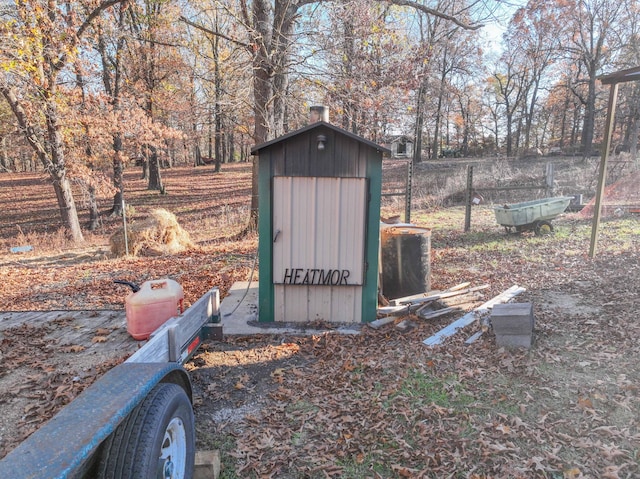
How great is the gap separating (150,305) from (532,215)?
8705 millimetres

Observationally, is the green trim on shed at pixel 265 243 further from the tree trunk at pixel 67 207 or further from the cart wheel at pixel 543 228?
the tree trunk at pixel 67 207

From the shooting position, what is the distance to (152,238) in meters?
10.4

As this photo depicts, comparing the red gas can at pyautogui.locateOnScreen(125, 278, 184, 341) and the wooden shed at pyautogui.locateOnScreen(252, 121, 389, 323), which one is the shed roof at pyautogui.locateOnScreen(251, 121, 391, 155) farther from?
the red gas can at pyautogui.locateOnScreen(125, 278, 184, 341)

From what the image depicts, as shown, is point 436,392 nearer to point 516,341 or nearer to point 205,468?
point 516,341

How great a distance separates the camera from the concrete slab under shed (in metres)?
5.20

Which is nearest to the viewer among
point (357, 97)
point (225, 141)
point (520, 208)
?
point (520, 208)

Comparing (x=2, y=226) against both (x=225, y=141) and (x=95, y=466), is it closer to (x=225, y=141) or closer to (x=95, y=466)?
(x=95, y=466)

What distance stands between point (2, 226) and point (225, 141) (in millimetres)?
26453

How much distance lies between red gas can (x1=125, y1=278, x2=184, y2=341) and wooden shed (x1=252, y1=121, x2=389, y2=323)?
3.97 ft

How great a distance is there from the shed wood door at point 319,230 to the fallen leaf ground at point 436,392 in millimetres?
761

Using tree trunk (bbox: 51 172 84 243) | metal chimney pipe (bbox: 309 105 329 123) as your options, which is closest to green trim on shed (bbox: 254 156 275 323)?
A: metal chimney pipe (bbox: 309 105 329 123)

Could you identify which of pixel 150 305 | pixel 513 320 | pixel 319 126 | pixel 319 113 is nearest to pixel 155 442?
pixel 150 305

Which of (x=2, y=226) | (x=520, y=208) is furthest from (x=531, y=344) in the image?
(x=2, y=226)

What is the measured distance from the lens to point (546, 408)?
11.4ft
